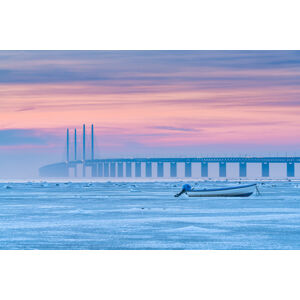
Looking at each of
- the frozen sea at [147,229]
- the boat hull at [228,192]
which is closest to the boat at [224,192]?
the boat hull at [228,192]

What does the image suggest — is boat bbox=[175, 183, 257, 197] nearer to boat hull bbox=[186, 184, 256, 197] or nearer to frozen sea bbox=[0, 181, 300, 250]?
boat hull bbox=[186, 184, 256, 197]

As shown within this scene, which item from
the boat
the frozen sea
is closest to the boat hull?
the boat

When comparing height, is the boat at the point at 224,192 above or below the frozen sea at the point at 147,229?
above

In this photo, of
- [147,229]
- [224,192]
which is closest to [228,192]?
[224,192]

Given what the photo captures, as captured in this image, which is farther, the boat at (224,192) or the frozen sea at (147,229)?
the boat at (224,192)

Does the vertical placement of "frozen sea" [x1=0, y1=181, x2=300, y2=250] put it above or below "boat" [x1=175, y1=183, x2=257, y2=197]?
below

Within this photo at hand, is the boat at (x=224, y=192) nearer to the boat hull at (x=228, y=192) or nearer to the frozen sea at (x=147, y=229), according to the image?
the boat hull at (x=228, y=192)

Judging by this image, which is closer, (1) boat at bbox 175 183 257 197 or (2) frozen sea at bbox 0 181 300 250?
(2) frozen sea at bbox 0 181 300 250

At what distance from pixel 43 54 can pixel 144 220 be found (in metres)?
13.0

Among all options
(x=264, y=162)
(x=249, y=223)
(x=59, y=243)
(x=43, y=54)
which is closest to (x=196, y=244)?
(x=59, y=243)

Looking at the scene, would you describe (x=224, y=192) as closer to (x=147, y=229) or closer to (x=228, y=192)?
(x=228, y=192)

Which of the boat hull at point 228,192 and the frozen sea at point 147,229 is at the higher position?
the boat hull at point 228,192
